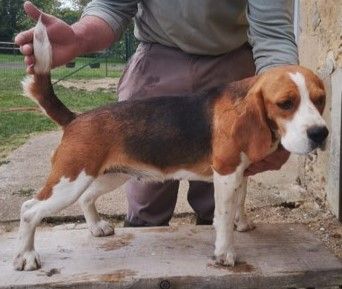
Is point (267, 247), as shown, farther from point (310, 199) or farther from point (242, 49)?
point (310, 199)

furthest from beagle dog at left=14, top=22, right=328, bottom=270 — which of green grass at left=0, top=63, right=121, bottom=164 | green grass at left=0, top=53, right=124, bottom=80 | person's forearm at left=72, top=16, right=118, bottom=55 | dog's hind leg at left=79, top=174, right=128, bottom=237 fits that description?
green grass at left=0, top=53, right=124, bottom=80

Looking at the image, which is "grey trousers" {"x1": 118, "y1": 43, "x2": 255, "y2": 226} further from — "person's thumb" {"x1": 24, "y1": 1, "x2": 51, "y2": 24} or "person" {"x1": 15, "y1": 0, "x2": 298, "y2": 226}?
"person's thumb" {"x1": 24, "y1": 1, "x2": 51, "y2": 24}

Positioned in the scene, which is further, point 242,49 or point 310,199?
point 310,199

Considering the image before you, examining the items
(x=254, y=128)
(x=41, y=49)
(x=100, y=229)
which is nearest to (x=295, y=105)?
(x=254, y=128)

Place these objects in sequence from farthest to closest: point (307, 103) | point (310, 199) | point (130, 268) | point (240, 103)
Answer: point (310, 199), point (130, 268), point (240, 103), point (307, 103)

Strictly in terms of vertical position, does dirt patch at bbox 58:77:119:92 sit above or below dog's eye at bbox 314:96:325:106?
below

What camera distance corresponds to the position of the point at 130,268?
2.58m

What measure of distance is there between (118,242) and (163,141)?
62cm

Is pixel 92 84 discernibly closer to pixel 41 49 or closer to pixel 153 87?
pixel 153 87

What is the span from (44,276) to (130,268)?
1.17ft

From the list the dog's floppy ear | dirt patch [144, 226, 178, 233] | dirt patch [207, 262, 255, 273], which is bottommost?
dirt patch [144, 226, 178, 233]

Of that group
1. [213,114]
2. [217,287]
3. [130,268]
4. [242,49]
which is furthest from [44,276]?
[242,49]

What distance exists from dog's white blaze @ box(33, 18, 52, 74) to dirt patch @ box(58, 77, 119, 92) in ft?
37.4

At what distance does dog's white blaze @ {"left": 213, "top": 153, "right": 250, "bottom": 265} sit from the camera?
244cm
